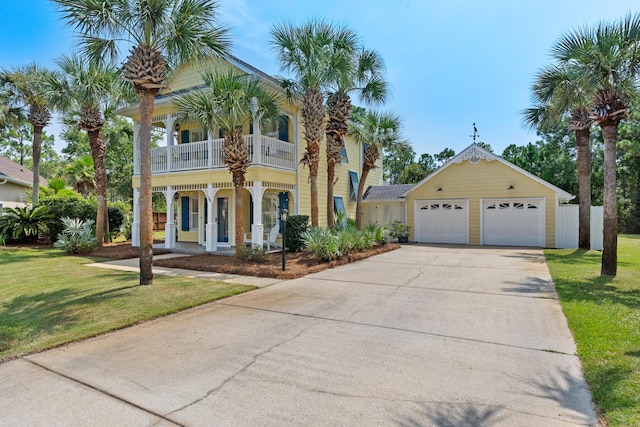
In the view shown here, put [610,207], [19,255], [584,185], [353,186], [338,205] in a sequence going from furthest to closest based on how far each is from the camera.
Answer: [353,186] < [338,205] < [584,185] < [19,255] < [610,207]

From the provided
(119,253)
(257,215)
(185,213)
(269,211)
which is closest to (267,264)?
(257,215)

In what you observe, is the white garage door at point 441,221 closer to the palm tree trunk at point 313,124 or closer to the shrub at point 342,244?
the shrub at point 342,244

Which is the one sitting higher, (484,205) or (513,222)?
(484,205)

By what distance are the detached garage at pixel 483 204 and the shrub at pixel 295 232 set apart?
8.96 metres

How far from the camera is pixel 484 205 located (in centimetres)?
1909

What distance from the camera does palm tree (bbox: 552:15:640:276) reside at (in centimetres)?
925

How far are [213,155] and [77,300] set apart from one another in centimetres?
873

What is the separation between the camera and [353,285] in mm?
8898

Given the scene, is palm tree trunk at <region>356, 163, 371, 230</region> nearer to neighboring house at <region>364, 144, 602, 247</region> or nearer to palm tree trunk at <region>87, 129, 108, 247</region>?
neighboring house at <region>364, 144, 602, 247</region>

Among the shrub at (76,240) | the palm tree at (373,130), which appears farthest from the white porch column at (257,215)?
the shrub at (76,240)

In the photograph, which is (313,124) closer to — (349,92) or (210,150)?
(349,92)

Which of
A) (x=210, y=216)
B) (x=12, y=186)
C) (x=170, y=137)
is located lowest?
(x=210, y=216)

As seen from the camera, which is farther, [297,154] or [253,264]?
[297,154]

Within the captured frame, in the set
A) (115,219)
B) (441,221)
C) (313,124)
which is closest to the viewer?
(313,124)
